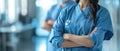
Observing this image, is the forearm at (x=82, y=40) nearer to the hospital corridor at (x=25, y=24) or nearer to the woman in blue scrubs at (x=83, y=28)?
the woman in blue scrubs at (x=83, y=28)

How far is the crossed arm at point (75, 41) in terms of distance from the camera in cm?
138

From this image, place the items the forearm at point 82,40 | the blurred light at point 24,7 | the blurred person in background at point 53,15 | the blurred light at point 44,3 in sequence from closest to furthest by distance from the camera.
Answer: the forearm at point 82,40, the blurred person in background at point 53,15, the blurred light at point 44,3, the blurred light at point 24,7

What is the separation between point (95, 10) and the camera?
1414 millimetres

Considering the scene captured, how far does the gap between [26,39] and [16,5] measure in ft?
1.31

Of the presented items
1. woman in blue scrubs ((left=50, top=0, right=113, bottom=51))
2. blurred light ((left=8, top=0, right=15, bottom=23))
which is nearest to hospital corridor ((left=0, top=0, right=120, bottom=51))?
blurred light ((left=8, top=0, right=15, bottom=23))

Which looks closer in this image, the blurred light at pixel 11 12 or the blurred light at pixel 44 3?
the blurred light at pixel 44 3

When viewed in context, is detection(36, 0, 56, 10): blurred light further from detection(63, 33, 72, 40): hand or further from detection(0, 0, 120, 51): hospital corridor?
detection(63, 33, 72, 40): hand

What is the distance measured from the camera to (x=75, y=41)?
1.40 meters

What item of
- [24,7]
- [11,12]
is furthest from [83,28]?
[11,12]

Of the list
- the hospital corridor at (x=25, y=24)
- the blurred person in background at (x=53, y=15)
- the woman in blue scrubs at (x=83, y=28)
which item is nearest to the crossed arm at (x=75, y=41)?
the woman in blue scrubs at (x=83, y=28)

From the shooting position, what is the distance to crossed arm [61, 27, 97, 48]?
4.52ft

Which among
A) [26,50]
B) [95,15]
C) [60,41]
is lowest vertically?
[26,50]

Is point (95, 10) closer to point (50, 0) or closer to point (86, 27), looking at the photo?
point (86, 27)

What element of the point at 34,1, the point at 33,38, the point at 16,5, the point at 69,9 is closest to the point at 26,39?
the point at 33,38
